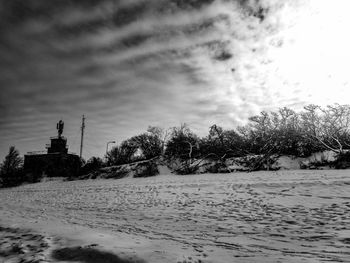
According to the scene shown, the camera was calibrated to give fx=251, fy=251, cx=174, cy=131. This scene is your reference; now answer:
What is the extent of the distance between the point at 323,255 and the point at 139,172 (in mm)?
24061

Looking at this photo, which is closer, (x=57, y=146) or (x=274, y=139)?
(x=274, y=139)

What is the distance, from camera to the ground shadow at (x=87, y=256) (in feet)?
14.3

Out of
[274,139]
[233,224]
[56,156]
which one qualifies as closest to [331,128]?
[274,139]

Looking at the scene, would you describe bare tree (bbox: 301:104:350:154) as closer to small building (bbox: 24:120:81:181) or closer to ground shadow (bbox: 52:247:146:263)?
ground shadow (bbox: 52:247:146:263)

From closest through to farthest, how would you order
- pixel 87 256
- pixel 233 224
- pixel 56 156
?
pixel 87 256 < pixel 233 224 < pixel 56 156

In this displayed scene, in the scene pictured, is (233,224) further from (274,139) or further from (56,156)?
(56,156)

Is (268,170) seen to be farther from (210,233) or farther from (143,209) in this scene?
(210,233)

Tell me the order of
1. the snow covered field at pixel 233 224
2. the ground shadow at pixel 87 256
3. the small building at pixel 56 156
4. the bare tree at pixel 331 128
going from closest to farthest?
the ground shadow at pixel 87 256 < the snow covered field at pixel 233 224 < the bare tree at pixel 331 128 < the small building at pixel 56 156

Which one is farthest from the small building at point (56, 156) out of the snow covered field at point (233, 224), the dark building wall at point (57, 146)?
the snow covered field at point (233, 224)

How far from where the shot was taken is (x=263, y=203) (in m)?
9.78

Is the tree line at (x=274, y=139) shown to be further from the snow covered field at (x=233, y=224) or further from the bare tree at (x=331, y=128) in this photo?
the snow covered field at (x=233, y=224)

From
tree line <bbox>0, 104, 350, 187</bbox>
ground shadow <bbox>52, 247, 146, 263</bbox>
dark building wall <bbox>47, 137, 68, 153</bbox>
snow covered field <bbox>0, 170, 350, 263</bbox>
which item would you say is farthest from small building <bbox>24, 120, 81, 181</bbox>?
ground shadow <bbox>52, 247, 146, 263</bbox>

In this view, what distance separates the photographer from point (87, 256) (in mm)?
4617

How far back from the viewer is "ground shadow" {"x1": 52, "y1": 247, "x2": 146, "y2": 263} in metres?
4.37
